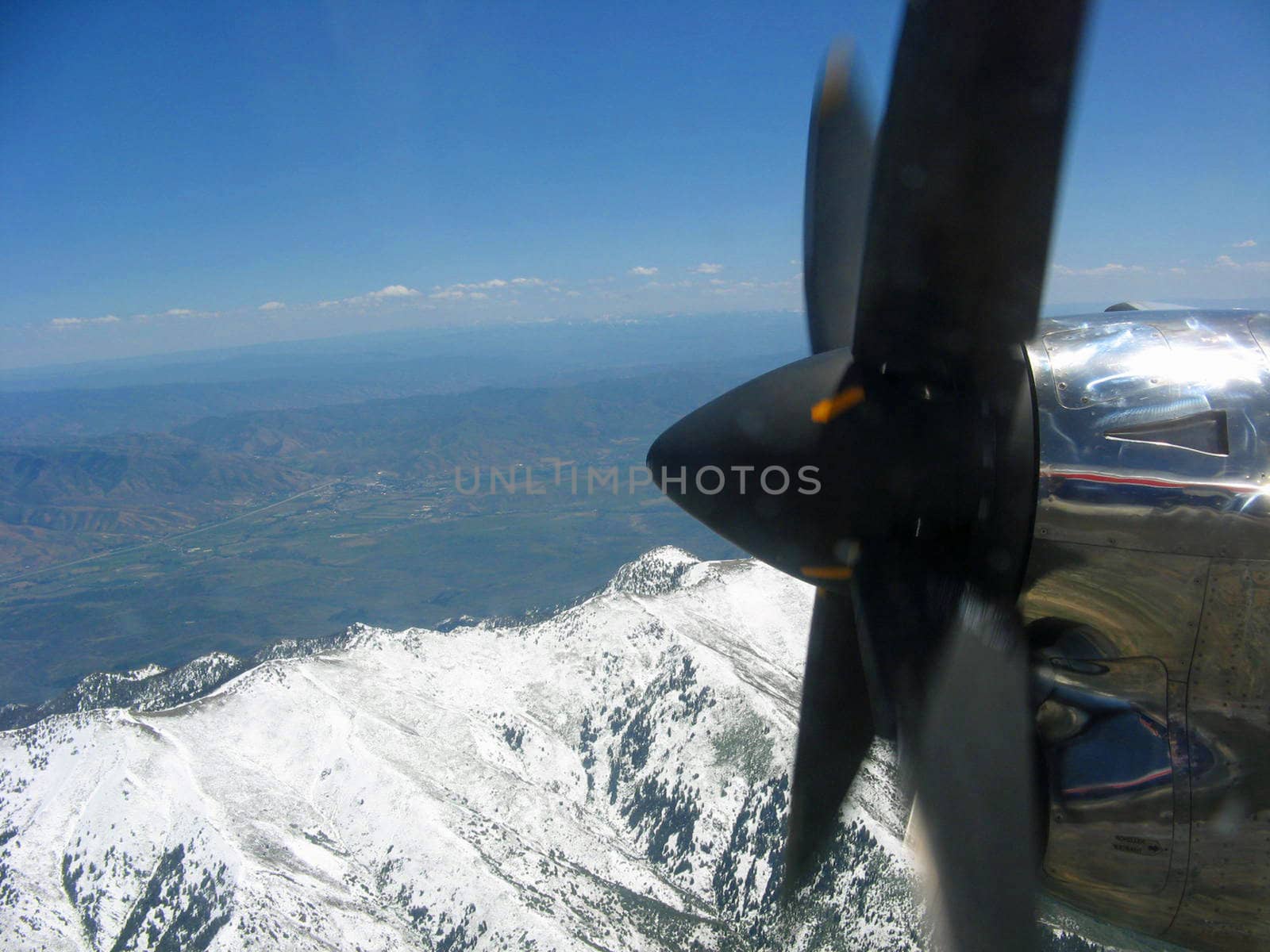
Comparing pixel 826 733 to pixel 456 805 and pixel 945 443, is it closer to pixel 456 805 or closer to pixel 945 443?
pixel 945 443

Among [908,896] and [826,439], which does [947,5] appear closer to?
[826,439]

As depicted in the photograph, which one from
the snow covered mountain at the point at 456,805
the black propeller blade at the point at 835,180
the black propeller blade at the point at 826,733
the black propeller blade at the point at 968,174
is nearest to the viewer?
the black propeller blade at the point at 968,174

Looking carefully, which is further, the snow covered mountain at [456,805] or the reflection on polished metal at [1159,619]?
the snow covered mountain at [456,805]

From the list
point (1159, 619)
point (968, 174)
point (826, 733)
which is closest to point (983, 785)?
point (1159, 619)

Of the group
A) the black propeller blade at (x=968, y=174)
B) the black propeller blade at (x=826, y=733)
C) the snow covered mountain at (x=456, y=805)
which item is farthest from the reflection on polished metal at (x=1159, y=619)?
the snow covered mountain at (x=456, y=805)

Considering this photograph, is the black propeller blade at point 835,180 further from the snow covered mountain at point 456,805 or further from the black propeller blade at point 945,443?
the snow covered mountain at point 456,805

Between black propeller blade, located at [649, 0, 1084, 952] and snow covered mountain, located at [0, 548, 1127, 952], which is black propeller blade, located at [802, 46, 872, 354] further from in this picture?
snow covered mountain, located at [0, 548, 1127, 952]

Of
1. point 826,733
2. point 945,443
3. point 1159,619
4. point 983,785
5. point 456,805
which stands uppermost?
point 945,443
